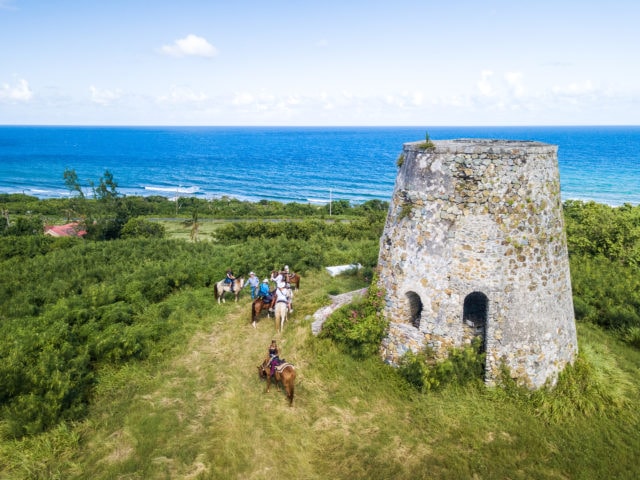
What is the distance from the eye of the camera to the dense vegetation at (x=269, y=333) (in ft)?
30.0

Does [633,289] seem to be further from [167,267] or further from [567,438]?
[167,267]

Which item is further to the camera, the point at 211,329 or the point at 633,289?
the point at 633,289

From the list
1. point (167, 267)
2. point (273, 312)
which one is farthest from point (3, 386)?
point (167, 267)

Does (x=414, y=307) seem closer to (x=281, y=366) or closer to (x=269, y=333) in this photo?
(x=281, y=366)

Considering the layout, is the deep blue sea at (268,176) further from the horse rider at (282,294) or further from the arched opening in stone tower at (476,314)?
the arched opening in stone tower at (476,314)

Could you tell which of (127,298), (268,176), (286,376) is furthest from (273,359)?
(268,176)

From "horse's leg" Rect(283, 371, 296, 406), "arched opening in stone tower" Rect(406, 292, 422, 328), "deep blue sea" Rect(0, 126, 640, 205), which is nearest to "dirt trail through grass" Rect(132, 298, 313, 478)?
"horse's leg" Rect(283, 371, 296, 406)

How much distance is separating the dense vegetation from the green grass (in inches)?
2.2

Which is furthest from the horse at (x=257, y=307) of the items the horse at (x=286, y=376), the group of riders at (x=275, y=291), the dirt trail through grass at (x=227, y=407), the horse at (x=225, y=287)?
the horse at (x=286, y=376)

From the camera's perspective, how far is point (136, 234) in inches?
1572

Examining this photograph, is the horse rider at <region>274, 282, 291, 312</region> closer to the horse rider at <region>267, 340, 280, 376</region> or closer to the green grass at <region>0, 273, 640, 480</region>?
the green grass at <region>0, 273, 640, 480</region>

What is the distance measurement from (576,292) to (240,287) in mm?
14315

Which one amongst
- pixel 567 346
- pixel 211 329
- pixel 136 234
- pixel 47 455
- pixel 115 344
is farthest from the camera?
pixel 136 234

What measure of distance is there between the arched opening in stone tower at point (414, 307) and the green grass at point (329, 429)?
1566 mm
